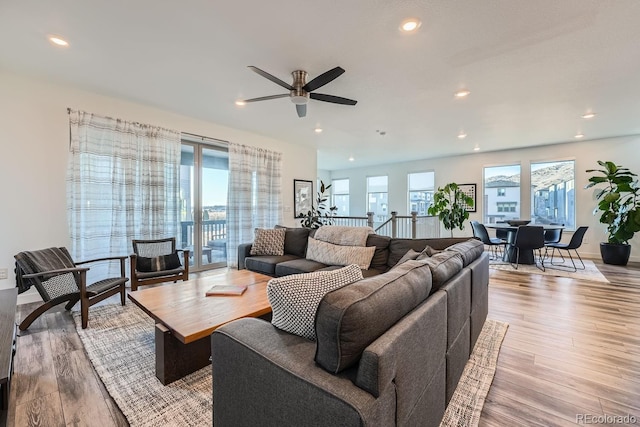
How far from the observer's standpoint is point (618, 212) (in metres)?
5.41

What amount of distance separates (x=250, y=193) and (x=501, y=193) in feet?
20.3

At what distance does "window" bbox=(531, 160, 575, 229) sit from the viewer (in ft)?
20.6

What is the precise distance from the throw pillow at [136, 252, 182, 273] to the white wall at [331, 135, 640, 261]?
6.81 m

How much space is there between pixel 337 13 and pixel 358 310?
7.07ft

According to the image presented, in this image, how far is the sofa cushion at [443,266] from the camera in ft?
5.15

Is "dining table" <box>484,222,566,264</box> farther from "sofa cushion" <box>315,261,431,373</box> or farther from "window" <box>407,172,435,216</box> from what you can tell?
"sofa cushion" <box>315,261,431,373</box>

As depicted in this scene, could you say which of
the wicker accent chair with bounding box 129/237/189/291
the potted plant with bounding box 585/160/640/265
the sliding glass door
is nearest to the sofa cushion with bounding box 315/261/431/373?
the wicker accent chair with bounding box 129/237/189/291

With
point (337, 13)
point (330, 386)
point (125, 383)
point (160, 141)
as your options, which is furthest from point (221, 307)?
point (160, 141)

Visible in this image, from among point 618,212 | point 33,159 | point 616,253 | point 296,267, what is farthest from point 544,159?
point 33,159

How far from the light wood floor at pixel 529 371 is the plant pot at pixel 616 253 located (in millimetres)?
2784

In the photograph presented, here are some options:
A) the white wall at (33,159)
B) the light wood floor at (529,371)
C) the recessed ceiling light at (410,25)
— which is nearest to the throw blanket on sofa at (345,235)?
the light wood floor at (529,371)

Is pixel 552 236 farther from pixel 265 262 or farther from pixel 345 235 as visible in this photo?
pixel 265 262

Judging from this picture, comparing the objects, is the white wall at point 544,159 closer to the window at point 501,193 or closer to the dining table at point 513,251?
the window at point 501,193

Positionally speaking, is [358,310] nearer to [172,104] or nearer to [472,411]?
[472,411]
